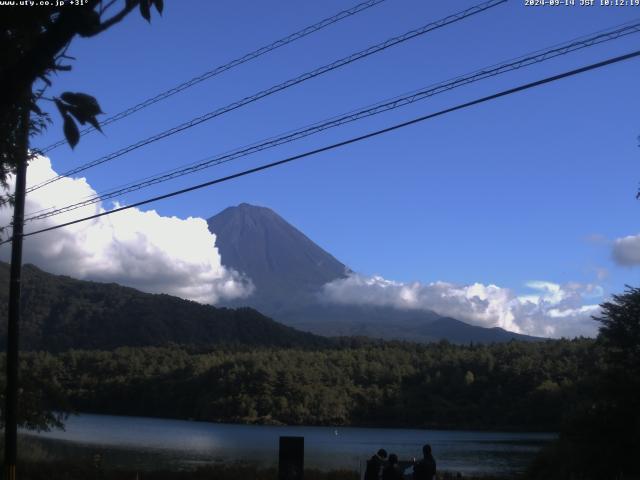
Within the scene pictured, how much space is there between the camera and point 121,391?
11169 cm

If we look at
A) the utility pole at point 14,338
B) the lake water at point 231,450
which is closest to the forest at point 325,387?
the lake water at point 231,450

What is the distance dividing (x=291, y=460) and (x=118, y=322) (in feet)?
551

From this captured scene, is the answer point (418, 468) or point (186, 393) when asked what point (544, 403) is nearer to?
point (186, 393)

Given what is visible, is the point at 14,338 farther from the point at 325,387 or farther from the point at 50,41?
the point at 325,387

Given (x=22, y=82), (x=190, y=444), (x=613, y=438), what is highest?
(x=22, y=82)

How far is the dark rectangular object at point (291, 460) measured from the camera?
41.9 feet

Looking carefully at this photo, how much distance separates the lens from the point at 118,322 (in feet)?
574

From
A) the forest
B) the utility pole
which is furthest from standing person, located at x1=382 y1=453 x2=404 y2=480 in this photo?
the forest

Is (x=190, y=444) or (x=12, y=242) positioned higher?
(x=12, y=242)

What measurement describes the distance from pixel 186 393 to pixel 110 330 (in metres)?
62.9

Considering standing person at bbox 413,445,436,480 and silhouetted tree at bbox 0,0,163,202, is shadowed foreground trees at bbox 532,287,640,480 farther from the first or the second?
silhouetted tree at bbox 0,0,163,202

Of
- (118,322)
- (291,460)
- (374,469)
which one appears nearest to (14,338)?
(291,460)

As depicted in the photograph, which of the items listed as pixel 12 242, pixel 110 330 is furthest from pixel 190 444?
pixel 110 330

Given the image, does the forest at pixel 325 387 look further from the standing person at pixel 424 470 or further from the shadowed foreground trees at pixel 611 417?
the standing person at pixel 424 470
